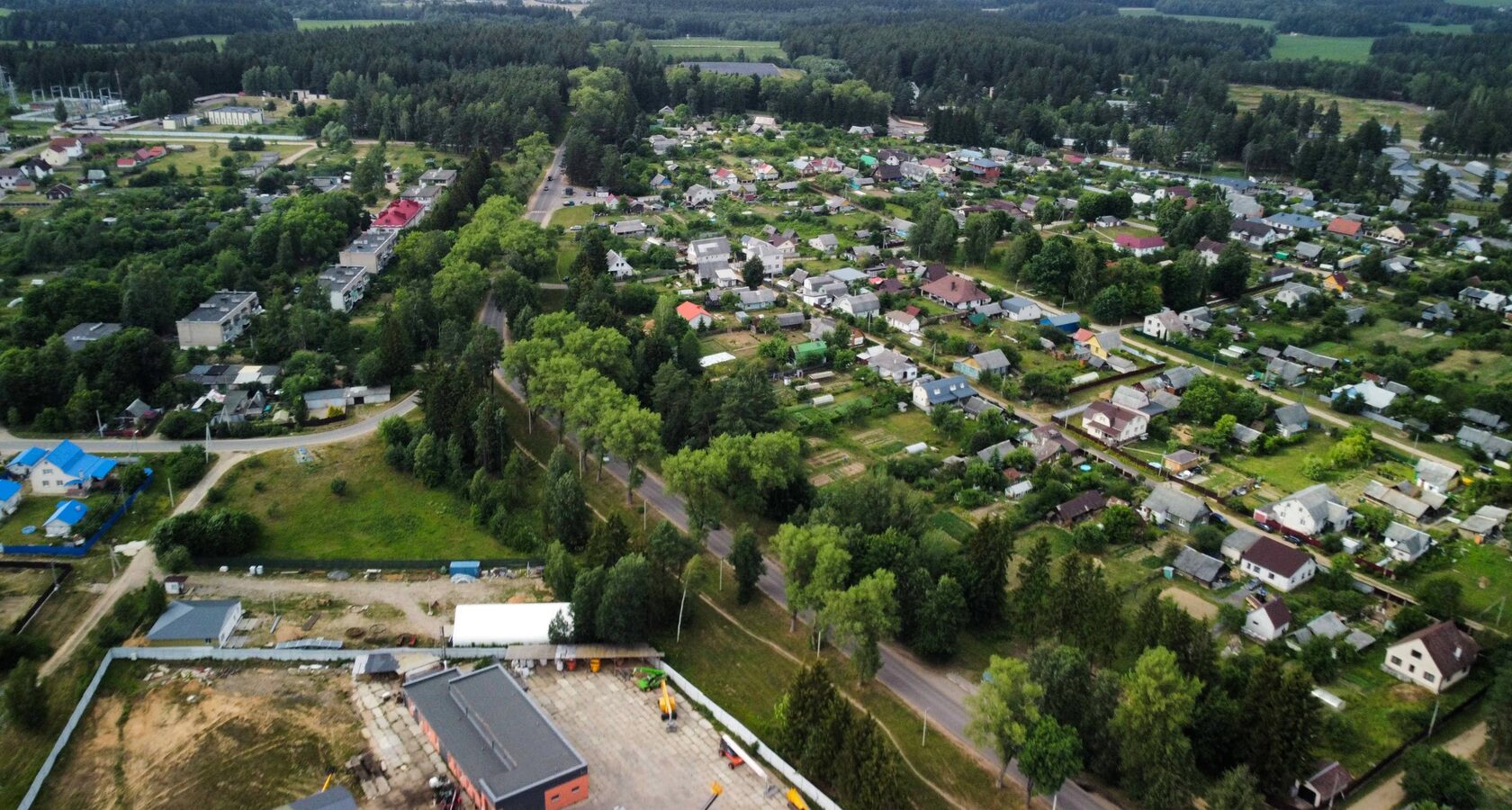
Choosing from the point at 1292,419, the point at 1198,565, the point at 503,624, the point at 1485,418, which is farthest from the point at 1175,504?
the point at 503,624

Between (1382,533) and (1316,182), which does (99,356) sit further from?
(1316,182)

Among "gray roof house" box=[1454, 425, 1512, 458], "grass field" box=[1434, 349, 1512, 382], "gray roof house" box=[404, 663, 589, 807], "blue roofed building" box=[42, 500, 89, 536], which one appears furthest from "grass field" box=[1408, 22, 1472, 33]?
"blue roofed building" box=[42, 500, 89, 536]

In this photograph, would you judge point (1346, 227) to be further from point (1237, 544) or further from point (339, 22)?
point (339, 22)

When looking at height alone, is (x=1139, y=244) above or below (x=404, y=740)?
above

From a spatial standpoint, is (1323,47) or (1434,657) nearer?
(1434,657)

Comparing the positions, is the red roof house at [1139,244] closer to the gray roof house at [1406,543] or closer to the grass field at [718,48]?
the gray roof house at [1406,543]
